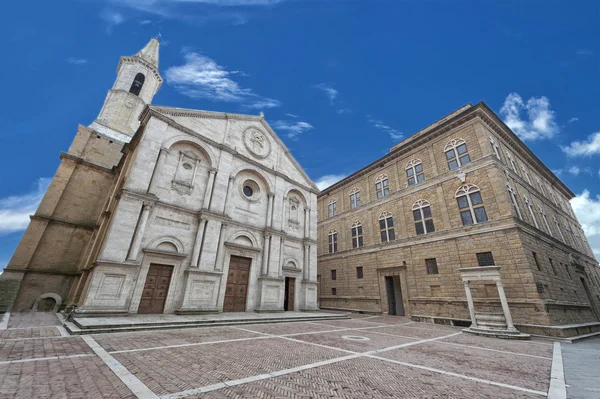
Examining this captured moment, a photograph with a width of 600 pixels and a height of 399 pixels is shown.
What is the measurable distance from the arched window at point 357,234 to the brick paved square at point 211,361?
18.8 meters

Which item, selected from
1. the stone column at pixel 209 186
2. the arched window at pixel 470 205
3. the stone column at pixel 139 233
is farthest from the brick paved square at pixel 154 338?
the arched window at pixel 470 205

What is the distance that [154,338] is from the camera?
811 centimetres

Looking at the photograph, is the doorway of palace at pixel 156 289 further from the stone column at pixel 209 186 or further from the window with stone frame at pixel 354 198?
the window with stone frame at pixel 354 198

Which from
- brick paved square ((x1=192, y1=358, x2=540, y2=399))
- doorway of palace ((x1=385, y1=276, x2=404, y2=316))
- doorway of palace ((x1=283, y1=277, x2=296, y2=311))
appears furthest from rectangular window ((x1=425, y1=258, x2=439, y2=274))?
brick paved square ((x1=192, y1=358, x2=540, y2=399))

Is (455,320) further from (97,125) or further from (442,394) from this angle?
(97,125)

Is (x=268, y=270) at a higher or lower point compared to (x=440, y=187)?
lower

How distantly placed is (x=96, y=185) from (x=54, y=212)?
3506 millimetres

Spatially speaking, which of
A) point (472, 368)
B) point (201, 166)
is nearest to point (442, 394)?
point (472, 368)

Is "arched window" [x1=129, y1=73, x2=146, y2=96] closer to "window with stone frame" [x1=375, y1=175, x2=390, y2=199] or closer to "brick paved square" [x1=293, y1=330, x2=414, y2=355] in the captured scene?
"window with stone frame" [x1=375, y1=175, x2=390, y2=199]

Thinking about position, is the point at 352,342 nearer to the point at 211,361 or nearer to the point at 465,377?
the point at 465,377

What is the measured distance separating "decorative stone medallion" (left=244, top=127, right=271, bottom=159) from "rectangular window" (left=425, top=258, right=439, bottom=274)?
16.3 m

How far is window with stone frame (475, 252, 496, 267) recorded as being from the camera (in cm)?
1567

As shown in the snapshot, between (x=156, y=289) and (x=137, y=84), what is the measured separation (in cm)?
2672

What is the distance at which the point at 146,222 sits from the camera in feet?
43.5
